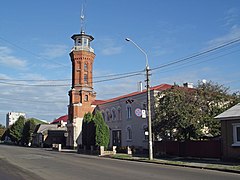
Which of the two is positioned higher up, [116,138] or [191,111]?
[191,111]

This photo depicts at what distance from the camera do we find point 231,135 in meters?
25.0

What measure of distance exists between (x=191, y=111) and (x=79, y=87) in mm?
38202

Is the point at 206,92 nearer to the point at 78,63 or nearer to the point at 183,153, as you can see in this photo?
the point at 183,153

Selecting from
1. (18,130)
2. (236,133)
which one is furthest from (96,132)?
(18,130)

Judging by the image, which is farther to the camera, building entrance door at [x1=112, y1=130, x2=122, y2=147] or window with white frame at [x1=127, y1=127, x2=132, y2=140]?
building entrance door at [x1=112, y1=130, x2=122, y2=147]

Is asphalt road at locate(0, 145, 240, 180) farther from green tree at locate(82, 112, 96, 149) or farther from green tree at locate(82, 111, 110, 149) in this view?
green tree at locate(82, 112, 96, 149)

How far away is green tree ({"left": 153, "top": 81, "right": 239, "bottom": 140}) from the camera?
2986 centimetres

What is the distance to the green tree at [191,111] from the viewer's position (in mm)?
29859

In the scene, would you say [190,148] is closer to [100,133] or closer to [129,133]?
[100,133]

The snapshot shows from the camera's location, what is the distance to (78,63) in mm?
65938

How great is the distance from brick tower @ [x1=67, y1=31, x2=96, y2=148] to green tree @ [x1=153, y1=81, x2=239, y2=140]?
32.7 m

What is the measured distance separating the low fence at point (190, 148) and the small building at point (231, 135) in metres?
1.53

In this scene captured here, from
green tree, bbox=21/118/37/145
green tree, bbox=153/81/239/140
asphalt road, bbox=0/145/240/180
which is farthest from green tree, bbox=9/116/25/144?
asphalt road, bbox=0/145/240/180

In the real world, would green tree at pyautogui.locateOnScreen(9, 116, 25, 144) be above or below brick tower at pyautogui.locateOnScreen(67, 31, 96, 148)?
below
